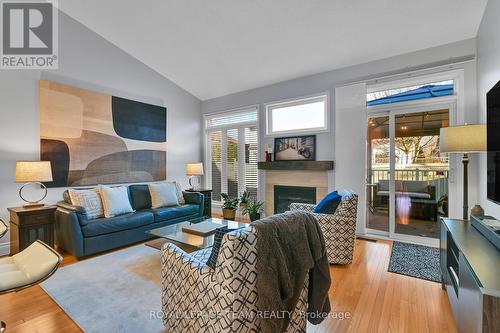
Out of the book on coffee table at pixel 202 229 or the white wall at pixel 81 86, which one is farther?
the white wall at pixel 81 86

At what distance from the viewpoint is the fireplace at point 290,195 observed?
454 centimetres

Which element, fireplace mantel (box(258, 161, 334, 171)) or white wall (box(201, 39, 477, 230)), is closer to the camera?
white wall (box(201, 39, 477, 230))

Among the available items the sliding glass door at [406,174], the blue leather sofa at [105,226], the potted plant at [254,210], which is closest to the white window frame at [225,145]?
the potted plant at [254,210]

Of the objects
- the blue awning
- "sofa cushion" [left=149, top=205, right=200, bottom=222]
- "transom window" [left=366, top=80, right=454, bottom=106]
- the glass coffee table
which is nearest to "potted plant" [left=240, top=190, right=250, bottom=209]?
"sofa cushion" [left=149, top=205, right=200, bottom=222]

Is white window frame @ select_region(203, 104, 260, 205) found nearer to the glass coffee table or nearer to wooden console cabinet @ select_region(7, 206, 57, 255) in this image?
the glass coffee table

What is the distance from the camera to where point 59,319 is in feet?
6.27

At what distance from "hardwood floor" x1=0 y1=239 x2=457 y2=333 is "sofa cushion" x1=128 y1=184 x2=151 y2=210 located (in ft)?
6.22

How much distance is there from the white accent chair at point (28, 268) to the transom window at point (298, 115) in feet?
13.3

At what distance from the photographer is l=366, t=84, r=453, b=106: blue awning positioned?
3.47 metres

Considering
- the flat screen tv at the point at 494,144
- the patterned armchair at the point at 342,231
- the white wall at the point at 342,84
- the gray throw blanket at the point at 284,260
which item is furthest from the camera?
the white wall at the point at 342,84

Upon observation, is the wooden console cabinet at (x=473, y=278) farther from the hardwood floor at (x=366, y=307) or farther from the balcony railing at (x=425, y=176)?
the balcony railing at (x=425, y=176)

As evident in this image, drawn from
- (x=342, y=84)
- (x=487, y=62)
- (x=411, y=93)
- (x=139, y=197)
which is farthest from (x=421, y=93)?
(x=139, y=197)

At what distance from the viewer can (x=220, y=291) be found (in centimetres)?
130

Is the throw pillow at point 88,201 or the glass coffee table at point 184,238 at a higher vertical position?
the throw pillow at point 88,201
